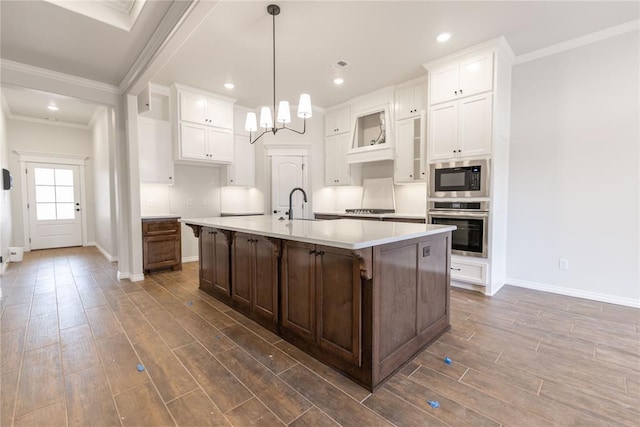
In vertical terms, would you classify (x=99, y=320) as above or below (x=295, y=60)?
below

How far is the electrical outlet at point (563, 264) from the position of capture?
3338 millimetres

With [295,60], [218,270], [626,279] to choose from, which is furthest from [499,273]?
[295,60]

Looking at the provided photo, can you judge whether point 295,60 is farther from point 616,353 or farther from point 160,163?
point 616,353

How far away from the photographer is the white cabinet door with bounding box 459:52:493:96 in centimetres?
321

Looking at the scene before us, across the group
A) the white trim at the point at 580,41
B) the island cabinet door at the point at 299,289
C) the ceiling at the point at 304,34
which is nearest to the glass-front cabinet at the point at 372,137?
the ceiling at the point at 304,34

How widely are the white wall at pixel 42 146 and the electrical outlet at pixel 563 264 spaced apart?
9243 mm

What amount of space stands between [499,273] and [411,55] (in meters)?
2.96

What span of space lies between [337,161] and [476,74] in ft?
8.62

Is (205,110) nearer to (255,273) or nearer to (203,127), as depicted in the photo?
(203,127)

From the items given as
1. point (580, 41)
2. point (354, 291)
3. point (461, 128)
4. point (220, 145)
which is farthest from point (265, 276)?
point (580, 41)

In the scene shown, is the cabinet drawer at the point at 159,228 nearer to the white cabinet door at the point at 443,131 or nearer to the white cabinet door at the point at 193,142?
the white cabinet door at the point at 193,142

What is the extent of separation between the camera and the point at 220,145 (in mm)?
4957

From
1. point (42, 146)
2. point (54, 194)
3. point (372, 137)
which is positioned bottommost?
point (54, 194)

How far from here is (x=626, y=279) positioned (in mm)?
3004
